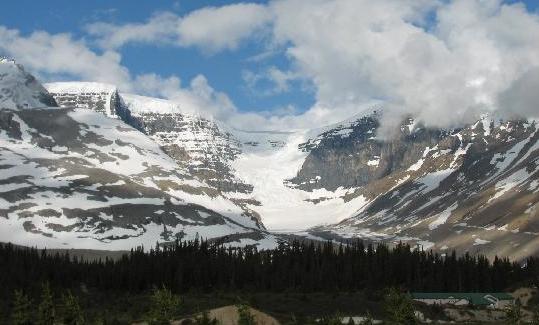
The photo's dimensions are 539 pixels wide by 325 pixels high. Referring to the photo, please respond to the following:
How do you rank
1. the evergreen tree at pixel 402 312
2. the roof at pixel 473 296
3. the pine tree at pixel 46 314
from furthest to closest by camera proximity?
the roof at pixel 473 296, the evergreen tree at pixel 402 312, the pine tree at pixel 46 314

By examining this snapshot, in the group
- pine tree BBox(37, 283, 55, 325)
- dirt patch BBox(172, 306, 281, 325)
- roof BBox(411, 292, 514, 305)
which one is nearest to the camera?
pine tree BBox(37, 283, 55, 325)

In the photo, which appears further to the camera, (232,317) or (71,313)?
(232,317)

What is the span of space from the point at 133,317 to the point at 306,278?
212 feet

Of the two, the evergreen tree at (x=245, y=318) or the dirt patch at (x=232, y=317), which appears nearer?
the evergreen tree at (x=245, y=318)

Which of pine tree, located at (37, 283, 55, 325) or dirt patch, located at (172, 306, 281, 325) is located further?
dirt patch, located at (172, 306, 281, 325)

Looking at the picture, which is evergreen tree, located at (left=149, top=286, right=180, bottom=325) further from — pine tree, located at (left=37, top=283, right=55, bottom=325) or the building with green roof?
the building with green roof

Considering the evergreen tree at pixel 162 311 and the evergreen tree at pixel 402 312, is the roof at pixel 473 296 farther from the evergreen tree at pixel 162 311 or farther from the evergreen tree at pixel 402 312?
the evergreen tree at pixel 162 311

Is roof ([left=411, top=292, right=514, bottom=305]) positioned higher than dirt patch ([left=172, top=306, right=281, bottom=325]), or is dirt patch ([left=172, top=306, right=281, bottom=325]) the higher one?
roof ([left=411, top=292, right=514, bottom=305])

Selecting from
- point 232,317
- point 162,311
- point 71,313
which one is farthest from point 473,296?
point 71,313

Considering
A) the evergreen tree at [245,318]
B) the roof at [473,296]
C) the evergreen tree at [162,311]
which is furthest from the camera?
the roof at [473,296]

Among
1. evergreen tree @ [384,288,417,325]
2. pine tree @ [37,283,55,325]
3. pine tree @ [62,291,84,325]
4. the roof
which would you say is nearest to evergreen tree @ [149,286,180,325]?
pine tree @ [62,291,84,325]

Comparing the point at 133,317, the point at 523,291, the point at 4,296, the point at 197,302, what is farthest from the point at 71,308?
the point at 523,291

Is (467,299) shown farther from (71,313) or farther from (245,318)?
(71,313)

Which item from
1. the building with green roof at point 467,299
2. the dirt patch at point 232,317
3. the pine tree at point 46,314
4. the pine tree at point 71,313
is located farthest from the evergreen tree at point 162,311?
the building with green roof at point 467,299
